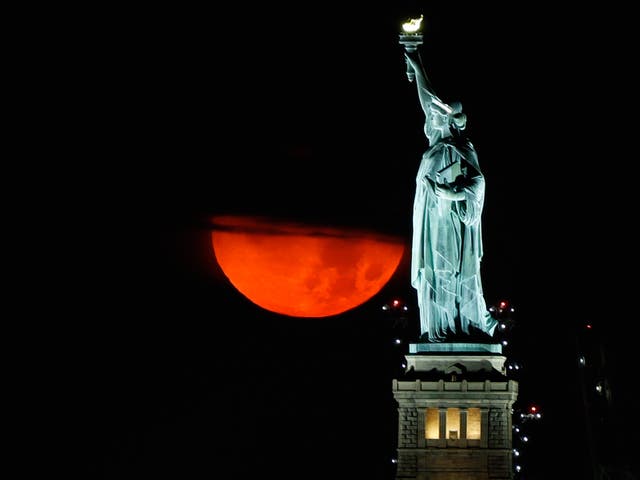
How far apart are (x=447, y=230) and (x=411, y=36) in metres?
6.37

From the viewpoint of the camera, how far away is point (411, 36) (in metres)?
45.1

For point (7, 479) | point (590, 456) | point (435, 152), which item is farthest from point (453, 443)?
point (7, 479)

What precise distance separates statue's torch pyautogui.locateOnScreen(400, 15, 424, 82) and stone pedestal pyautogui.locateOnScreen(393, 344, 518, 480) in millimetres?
9729

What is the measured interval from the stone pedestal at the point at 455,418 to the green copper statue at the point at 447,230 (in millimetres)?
1358

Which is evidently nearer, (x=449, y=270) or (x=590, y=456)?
(x=449, y=270)

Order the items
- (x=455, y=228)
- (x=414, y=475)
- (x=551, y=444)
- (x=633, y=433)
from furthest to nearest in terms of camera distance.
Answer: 1. (x=551, y=444)
2. (x=633, y=433)
3. (x=455, y=228)
4. (x=414, y=475)

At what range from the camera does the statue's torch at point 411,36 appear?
1777 inches

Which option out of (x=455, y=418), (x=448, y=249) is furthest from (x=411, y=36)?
(x=455, y=418)

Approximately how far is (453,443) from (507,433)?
162cm

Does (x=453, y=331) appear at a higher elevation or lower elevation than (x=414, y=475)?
higher

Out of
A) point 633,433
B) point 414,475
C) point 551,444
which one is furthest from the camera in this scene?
point 551,444

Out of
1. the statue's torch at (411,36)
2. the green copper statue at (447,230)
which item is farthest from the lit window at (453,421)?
the statue's torch at (411,36)

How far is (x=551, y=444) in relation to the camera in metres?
54.0

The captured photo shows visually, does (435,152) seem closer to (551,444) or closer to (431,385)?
(431,385)
